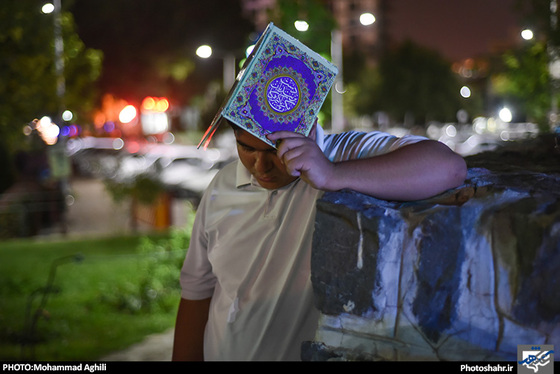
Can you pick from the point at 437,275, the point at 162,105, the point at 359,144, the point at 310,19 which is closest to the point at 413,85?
the point at 162,105

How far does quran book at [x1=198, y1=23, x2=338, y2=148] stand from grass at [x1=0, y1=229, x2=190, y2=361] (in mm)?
4120

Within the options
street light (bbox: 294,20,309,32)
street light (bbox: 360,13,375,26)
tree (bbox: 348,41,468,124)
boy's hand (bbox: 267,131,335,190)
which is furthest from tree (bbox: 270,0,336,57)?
tree (bbox: 348,41,468,124)

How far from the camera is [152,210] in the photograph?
13523 mm

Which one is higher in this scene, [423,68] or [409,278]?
[423,68]

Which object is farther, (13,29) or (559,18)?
(13,29)

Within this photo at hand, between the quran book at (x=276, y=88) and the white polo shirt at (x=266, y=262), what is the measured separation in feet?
1.03

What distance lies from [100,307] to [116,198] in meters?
4.79

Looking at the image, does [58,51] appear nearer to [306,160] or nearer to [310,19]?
[310,19]

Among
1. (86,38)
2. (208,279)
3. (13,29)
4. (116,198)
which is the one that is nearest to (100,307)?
(13,29)

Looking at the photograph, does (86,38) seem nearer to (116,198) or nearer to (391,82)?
(116,198)

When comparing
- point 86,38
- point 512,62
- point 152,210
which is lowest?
point 152,210

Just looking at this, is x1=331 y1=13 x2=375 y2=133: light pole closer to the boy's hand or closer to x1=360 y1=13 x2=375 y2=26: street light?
x1=360 y1=13 x2=375 y2=26: street light

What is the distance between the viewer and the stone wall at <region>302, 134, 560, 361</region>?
56.9 inches

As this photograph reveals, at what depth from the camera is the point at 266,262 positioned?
6.43ft
